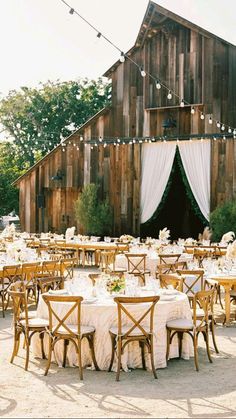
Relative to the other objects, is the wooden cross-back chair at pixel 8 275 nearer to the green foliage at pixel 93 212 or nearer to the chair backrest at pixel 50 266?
the chair backrest at pixel 50 266

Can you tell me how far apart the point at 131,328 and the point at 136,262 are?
281 inches

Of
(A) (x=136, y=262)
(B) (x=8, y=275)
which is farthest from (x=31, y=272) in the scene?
(A) (x=136, y=262)

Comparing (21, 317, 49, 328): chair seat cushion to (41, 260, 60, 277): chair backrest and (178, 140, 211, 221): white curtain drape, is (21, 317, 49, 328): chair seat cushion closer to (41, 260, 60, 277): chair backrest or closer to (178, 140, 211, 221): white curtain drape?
(41, 260, 60, 277): chair backrest

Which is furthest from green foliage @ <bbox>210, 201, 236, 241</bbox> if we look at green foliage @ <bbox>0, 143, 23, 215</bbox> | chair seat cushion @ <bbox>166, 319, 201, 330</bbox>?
green foliage @ <bbox>0, 143, 23, 215</bbox>

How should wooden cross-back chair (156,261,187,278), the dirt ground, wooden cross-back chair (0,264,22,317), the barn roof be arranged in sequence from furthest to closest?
the barn roof
wooden cross-back chair (0,264,22,317)
wooden cross-back chair (156,261,187,278)
the dirt ground

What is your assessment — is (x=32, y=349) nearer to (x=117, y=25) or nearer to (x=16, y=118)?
(x=117, y=25)

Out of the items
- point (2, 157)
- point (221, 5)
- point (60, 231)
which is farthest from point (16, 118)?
point (221, 5)

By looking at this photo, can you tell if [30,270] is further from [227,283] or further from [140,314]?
[140,314]

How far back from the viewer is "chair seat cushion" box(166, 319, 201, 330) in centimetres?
770

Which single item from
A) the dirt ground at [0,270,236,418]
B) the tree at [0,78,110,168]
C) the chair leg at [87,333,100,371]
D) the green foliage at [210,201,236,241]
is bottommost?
the dirt ground at [0,270,236,418]

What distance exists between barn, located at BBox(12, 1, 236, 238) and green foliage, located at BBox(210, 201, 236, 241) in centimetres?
69

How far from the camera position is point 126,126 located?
891 inches

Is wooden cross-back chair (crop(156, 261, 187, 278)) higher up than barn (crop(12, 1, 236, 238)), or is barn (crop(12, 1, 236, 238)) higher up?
barn (crop(12, 1, 236, 238))

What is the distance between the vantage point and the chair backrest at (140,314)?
719 centimetres
